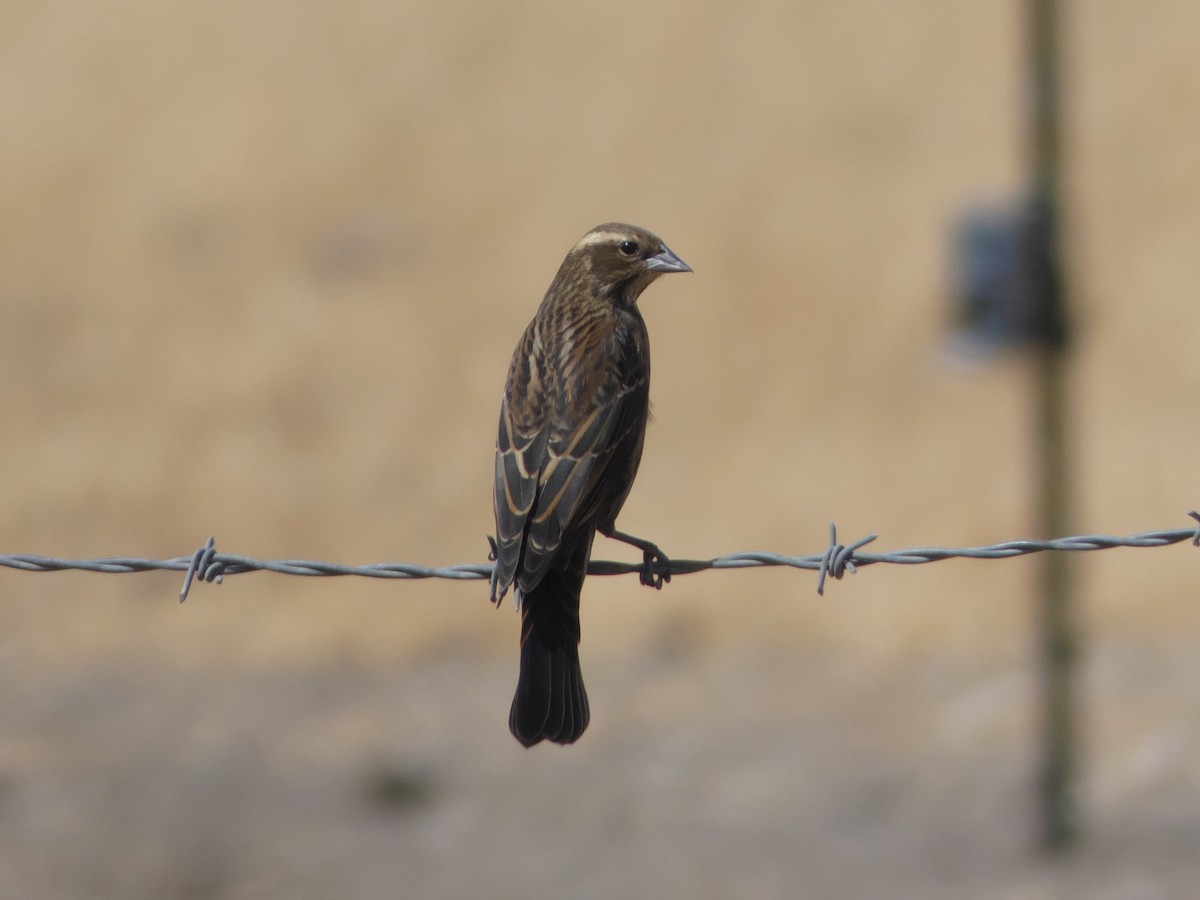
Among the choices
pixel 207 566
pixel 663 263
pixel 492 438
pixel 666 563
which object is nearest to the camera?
pixel 207 566

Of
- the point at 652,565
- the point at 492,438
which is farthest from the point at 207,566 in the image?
the point at 492,438

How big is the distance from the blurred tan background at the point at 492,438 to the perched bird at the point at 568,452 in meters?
6.07

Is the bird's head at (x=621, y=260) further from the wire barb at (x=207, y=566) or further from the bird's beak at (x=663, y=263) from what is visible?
the wire barb at (x=207, y=566)

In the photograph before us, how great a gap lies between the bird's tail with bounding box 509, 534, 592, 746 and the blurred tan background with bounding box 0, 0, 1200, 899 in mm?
6463

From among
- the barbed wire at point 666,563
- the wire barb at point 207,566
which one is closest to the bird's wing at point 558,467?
the barbed wire at point 666,563

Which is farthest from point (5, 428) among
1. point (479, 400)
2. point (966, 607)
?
point (966, 607)

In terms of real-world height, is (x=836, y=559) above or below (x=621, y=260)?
below

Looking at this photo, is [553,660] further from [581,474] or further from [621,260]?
[621,260]

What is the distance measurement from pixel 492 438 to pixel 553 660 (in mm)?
12225

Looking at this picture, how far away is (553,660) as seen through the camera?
5410mm

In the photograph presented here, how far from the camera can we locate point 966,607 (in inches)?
583

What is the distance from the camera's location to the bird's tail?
5344mm

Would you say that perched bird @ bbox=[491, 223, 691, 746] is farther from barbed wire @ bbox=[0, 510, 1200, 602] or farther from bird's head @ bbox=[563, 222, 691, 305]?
barbed wire @ bbox=[0, 510, 1200, 602]

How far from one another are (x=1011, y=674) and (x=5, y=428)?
1043 cm
